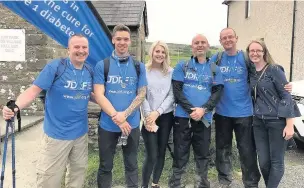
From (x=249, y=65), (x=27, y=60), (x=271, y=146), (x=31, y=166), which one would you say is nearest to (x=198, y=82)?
(x=249, y=65)

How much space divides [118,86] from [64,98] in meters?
0.59

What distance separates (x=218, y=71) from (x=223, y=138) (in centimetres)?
88

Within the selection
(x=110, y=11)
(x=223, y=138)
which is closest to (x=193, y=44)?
(x=223, y=138)

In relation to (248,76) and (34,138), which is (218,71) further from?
(34,138)

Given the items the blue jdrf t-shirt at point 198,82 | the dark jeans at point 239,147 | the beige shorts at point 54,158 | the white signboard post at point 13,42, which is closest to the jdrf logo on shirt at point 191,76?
the blue jdrf t-shirt at point 198,82

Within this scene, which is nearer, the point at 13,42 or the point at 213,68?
the point at 213,68

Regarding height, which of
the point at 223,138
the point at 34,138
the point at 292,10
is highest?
the point at 292,10

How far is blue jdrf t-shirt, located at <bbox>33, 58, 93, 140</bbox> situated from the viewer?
3227 millimetres

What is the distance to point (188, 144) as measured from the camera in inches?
162

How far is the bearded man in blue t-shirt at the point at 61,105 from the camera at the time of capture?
325cm

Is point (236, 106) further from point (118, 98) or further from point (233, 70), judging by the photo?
point (118, 98)

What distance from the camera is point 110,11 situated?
423 inches

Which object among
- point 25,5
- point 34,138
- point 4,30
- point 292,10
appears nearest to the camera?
point 25,5

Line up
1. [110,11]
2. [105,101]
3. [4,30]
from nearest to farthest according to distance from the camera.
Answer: [105,101] → [4,30] → [110,11]
